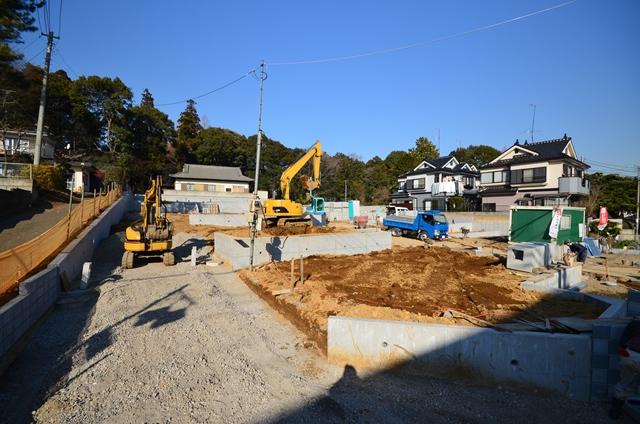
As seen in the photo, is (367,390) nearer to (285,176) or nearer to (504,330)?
(504,330)

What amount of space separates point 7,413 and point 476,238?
23.3 m

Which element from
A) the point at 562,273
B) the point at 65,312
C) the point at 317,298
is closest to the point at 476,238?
the point at 562,273

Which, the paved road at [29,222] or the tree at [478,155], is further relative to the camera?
the tree at [478,155]

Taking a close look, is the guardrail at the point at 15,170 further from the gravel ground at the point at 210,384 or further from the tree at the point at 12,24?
the gravel ground at the point at 210,384

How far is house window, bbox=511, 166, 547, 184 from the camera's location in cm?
2897

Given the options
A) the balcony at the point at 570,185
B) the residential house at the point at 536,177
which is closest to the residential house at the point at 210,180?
the residential house at the point at 536,177

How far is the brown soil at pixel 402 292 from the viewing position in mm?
6582

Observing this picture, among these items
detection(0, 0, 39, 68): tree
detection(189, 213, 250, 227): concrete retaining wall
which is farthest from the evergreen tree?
detection(189, 213, 250, 227): concrete retaining wall

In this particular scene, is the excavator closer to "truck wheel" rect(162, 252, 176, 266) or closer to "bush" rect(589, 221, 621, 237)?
"truck wheel" rect(162, 252, 176, 266)

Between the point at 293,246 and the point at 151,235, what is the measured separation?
4.76 m

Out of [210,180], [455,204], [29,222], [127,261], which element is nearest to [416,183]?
[455,204]

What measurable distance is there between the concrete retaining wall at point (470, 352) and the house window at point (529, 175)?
29442 mm

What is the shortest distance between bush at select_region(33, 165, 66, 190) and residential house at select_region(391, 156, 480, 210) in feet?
103

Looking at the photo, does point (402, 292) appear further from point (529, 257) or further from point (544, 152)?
point (544, 152)
